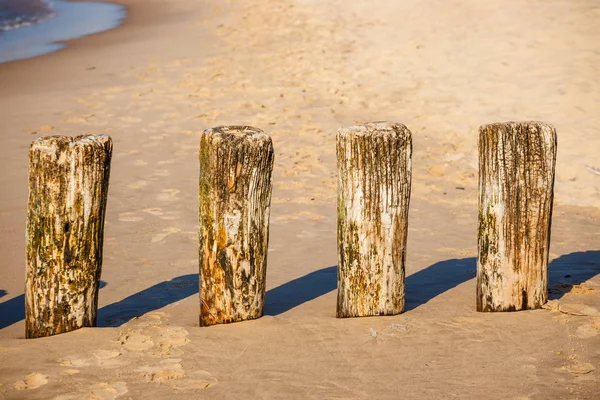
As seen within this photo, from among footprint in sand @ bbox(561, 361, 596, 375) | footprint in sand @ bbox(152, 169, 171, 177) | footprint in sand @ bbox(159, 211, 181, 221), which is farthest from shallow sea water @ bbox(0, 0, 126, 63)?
footprint in sand @ bbox(561, 361, 596, 375)

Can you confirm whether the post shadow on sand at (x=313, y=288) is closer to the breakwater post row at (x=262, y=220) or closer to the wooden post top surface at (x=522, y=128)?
the breakwater post row at (x=262, y=220)

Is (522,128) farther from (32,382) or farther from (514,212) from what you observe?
(32,382)

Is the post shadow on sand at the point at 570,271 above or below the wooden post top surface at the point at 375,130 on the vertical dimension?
below

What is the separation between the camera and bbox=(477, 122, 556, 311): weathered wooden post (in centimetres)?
436

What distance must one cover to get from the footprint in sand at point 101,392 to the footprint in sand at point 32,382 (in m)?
0.17

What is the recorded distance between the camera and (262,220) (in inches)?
170

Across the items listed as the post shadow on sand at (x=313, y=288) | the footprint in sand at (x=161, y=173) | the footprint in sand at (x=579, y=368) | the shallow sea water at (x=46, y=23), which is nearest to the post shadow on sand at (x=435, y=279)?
the post shadow on sand at (x=313, y=288)

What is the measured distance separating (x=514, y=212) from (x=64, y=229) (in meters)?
2.60

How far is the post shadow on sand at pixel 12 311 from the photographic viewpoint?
15.9 ft

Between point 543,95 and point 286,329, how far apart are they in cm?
740

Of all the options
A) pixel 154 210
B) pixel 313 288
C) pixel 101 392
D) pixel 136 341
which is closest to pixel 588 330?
pixel 313 288

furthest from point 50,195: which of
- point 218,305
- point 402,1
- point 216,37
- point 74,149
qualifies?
point 402,1

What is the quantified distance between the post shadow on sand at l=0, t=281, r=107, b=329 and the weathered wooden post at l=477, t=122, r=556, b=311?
9.81ft

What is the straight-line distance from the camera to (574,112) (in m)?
9.83
